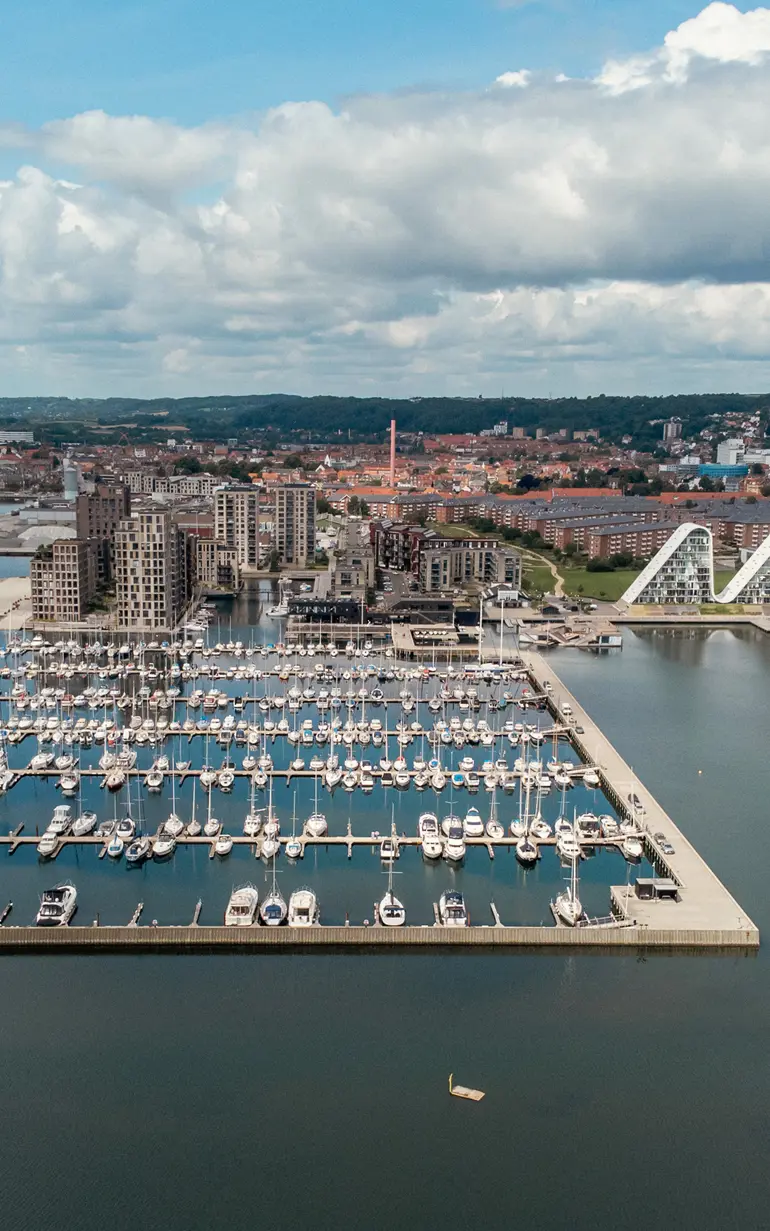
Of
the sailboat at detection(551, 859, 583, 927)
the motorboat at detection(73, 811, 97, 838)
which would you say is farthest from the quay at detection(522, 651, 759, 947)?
the motorboat at detection(73, 811, 97, 838)

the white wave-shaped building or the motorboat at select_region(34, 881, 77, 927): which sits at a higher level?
the white wave-shaped building

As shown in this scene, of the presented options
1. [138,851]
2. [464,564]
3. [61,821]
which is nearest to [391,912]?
[138,851]

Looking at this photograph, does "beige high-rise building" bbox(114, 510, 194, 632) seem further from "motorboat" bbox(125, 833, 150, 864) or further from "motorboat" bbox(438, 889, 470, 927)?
"motorboat" bbox(438, 889, 470, 927)

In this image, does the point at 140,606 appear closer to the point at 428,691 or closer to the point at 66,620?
the point at 66,620

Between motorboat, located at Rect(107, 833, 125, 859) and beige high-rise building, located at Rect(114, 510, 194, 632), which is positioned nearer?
motorboat, located at Rect(107, 833, 125, 859)

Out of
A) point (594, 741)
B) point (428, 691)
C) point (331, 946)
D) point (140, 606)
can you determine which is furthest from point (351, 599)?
point (331, 946)

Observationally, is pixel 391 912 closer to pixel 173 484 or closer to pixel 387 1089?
pixel 387 1089
